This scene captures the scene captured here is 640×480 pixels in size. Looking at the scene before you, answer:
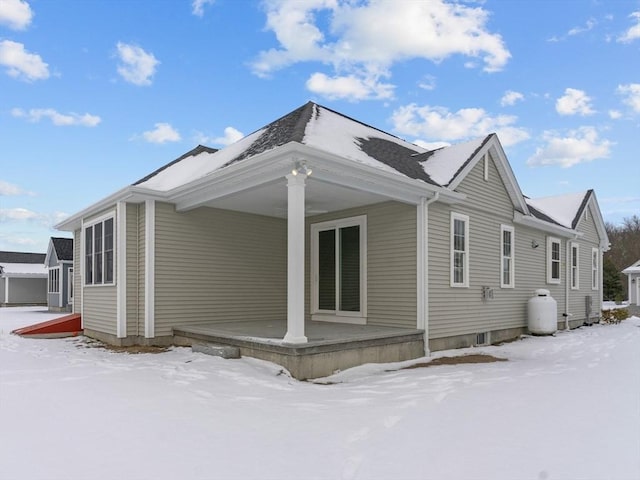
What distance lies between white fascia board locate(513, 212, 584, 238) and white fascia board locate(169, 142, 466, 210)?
318cm

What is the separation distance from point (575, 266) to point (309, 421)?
13.3 meters

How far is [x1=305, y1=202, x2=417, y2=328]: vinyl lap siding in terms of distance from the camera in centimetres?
846

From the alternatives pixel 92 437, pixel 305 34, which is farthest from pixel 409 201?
pixel 305 34

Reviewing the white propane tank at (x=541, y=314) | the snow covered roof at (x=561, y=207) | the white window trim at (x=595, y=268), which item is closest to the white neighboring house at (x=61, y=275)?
the white propane tank at (x=541, y=314)

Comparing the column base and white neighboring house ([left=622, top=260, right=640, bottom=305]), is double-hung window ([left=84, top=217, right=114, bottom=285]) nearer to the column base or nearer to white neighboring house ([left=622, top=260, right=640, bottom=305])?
the column base

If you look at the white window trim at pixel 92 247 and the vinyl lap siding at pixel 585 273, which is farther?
the vinyl lap siding at pixel 585 273

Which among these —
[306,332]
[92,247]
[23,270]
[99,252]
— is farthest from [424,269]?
[23,270]

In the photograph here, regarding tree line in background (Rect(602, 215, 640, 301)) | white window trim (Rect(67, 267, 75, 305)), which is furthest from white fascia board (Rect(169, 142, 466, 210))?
tree line in background (Rect(602, 215, 640, 301))

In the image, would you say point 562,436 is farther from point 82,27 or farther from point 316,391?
point 82,27

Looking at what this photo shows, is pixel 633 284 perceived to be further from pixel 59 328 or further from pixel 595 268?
pixel 59 328

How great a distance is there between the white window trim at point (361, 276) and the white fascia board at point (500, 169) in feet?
6.73

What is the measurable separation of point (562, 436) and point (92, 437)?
3.93 m

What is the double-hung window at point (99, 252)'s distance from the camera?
924cm

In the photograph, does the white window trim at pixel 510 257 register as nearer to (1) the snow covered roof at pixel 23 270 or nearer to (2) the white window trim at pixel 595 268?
(2) the white window trim at pixel 595 268
